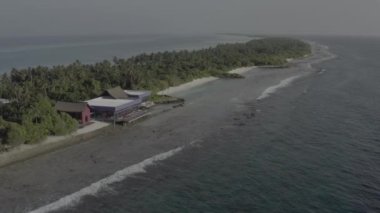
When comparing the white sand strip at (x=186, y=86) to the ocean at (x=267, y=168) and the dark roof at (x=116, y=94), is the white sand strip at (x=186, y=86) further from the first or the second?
the dark roof at (x=116, y=94)

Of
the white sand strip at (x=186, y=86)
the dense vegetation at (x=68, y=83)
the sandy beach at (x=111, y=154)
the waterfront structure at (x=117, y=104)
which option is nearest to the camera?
the sandy beach at (x=111, y=154)

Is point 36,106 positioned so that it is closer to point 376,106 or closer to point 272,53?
point 376,106

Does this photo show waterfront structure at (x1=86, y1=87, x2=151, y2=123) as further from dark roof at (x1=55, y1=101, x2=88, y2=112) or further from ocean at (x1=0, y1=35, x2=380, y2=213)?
ocean at (x1=0, y1=35, x2=380, y2=213)

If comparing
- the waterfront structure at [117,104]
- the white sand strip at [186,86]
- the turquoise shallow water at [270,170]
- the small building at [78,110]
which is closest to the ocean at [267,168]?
the turquoise shallow water at [270,170]

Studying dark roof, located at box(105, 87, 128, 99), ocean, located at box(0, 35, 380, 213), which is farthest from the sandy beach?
dark roof, located at box(105, 87, 128, 99)

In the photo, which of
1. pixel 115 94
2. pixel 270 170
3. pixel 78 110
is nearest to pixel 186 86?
pixel 115 94

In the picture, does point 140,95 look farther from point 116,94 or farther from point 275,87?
point 275,87
